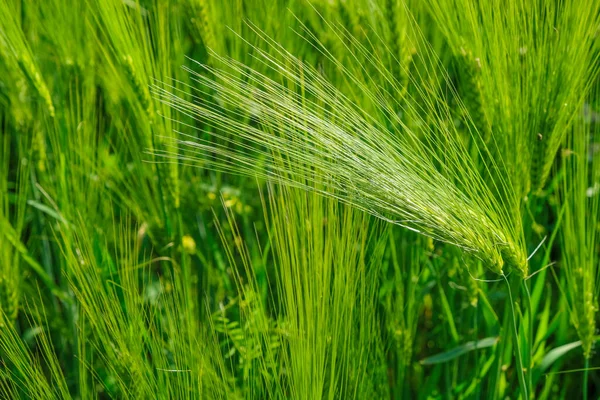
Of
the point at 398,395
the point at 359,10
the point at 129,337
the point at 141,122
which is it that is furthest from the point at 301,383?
the point at 359,10

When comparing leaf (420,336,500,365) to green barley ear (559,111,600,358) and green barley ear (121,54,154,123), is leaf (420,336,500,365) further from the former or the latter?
green barley ear (121,54,154,123)

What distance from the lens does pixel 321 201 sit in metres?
0.80

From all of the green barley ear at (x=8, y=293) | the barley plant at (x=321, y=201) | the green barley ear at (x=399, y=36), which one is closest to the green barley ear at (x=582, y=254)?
the barley plant at (x=321, y=201)

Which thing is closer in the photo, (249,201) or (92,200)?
(92,200)

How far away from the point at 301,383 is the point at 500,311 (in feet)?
2.24

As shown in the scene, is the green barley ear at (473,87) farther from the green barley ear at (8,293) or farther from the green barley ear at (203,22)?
the green barley ear at (8,293)

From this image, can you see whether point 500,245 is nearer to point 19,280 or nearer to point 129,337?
point 129,337

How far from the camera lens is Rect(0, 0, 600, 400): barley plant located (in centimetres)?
78

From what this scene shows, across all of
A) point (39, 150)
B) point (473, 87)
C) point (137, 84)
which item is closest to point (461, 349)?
point (473, 87)

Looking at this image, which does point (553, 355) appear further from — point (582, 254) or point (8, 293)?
point (8, 293)

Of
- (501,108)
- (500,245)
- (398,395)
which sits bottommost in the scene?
(398,395)

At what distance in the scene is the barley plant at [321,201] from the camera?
784 millimetres

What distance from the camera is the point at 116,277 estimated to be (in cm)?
119

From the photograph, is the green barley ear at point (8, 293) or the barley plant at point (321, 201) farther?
the green barley ear at point (8, 293)
